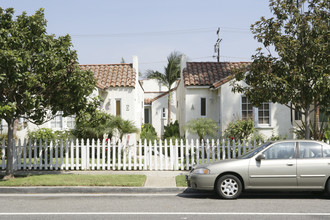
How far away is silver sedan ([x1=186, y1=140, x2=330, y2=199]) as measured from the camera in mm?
8914

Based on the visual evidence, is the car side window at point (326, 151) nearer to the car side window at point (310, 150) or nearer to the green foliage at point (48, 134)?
the car side window at point (310, 150)

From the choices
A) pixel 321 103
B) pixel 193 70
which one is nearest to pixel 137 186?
pixel 321 103

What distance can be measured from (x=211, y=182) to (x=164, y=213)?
1960mm

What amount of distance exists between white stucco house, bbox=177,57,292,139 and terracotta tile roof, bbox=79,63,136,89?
121 inches

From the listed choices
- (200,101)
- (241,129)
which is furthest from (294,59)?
(200,101)

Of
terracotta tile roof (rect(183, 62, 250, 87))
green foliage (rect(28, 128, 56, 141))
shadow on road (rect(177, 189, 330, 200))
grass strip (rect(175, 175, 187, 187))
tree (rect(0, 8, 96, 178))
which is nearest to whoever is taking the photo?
shadow on road (rect(177, 189, 330, 200))

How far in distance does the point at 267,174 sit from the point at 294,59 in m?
4.57

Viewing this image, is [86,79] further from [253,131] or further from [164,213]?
[253,131]

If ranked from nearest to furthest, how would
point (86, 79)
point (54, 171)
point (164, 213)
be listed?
point (164, 213) < point (86, 79) < point (54, 171)

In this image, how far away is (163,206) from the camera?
8172 millimetres

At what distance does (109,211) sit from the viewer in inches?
301

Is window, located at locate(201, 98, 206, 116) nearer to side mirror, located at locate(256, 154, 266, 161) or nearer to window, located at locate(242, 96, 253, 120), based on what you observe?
window, located at locate(242, 96, 253, 120)

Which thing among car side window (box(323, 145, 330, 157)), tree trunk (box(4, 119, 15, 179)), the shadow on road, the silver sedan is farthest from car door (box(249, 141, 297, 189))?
tree trunk (box(4, 119, 15, 179))

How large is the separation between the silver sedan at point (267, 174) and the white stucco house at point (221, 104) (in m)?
9.28
